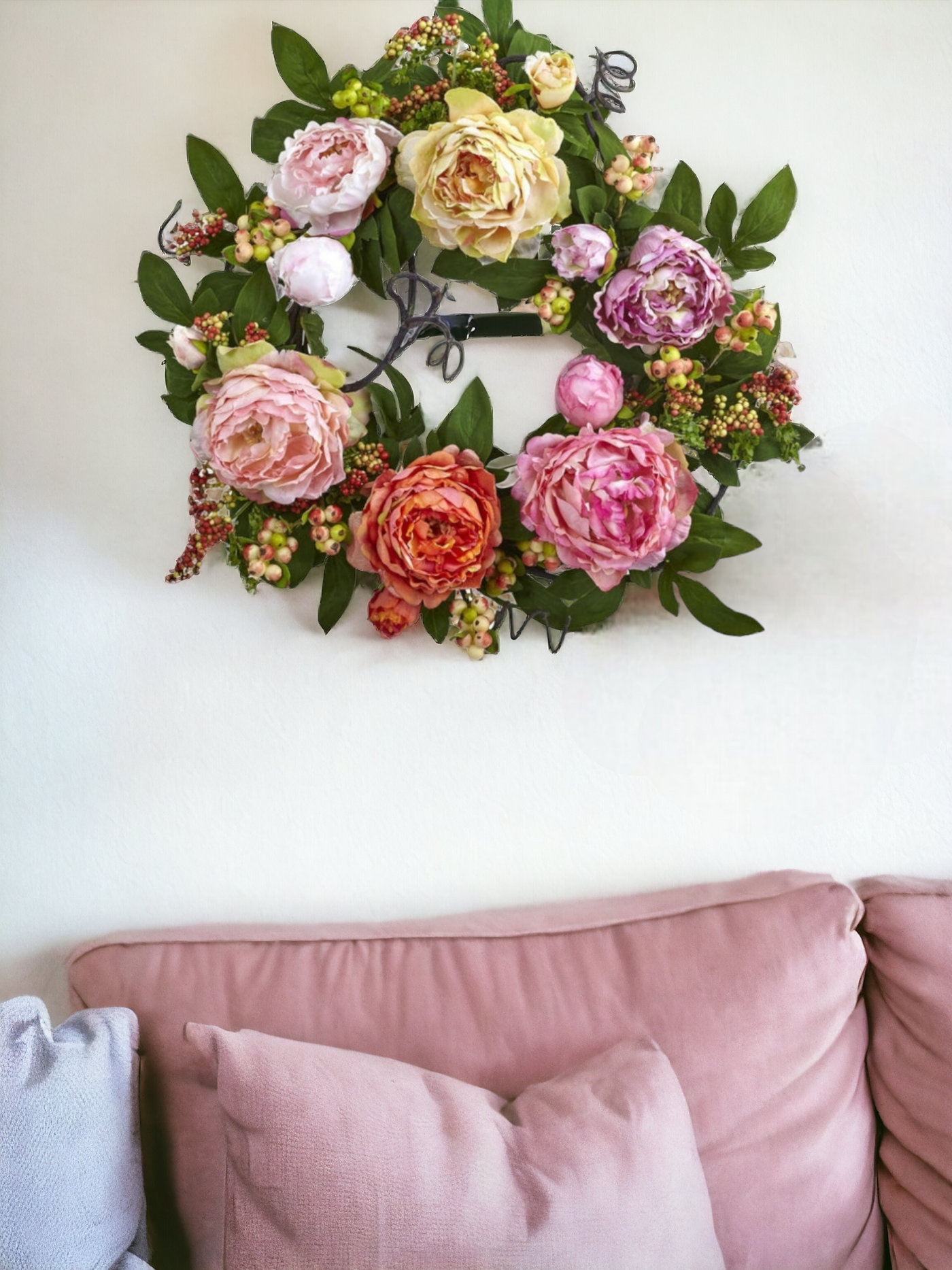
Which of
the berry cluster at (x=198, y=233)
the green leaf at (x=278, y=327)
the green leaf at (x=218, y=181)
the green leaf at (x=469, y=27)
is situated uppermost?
the green leaf at (x=469, y=27)

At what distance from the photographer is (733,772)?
3.63 ft

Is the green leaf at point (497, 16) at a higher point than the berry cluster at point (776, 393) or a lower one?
higher

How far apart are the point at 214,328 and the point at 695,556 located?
25.1 inches

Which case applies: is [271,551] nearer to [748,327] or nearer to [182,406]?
[182,406]

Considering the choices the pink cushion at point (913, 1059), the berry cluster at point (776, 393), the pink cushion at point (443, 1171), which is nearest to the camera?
the pink cushion at point (443, 1171)

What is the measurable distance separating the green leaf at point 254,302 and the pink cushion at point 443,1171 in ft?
2.61

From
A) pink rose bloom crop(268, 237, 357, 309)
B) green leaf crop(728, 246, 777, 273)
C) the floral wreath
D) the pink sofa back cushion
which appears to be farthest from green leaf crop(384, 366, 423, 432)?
the pink sofa back cushion

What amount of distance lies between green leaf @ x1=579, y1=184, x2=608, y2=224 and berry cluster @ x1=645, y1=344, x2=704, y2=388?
0.58ft

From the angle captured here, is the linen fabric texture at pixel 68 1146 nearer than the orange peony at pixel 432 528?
Yes

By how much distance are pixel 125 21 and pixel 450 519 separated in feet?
2.74

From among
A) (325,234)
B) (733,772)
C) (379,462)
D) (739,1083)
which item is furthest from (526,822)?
(325,234)

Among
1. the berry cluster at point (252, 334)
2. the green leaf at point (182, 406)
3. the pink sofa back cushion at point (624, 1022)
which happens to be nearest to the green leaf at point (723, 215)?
the berry cluster at point (252, 334)

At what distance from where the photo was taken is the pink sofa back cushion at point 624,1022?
0.92 m

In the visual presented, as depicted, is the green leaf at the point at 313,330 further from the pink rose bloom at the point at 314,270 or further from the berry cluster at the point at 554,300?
the berry cluster at the point at 554,300
